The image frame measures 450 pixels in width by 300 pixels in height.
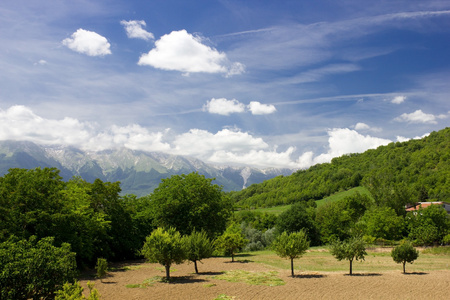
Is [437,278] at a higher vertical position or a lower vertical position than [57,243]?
lower

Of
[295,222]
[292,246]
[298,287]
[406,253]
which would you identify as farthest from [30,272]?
[295,222]

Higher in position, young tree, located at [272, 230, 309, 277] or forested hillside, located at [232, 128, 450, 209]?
forested hillside, located at [232, 128, 450, 209]

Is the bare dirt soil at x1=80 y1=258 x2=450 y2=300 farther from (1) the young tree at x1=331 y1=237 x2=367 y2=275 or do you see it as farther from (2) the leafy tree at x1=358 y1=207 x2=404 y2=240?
(2) the leafy tree at x1=358 y1=207 x2=404 y2=240

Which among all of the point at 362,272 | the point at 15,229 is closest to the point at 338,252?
the point at 362,272

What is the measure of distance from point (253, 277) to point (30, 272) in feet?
62.5

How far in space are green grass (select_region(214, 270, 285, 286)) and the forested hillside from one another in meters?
72.3

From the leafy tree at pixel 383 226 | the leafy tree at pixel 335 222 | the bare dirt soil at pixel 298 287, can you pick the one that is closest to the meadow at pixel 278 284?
the bare dirt soil at pixel 298 287

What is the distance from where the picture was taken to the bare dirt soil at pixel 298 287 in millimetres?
21000

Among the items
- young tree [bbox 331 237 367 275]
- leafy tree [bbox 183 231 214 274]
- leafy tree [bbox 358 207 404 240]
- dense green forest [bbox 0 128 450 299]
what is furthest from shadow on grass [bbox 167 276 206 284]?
leafy tree [bbox 358 207 404 240]

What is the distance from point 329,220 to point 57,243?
221 ft

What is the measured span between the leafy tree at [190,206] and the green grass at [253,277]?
617 inches

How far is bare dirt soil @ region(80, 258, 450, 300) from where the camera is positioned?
21000 millimetres

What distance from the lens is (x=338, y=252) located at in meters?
29.6

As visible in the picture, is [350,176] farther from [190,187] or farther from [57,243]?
[57,243]
